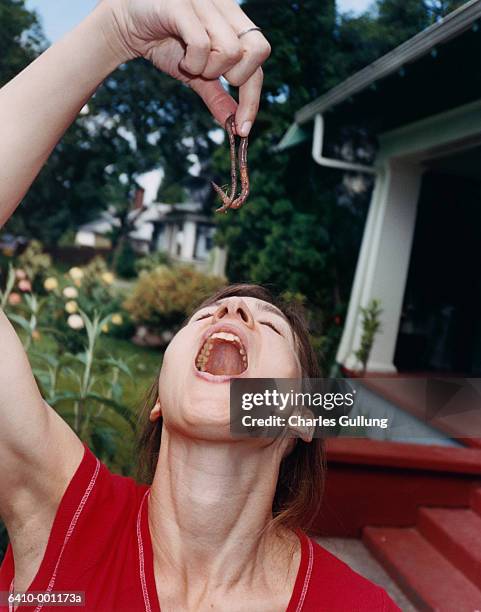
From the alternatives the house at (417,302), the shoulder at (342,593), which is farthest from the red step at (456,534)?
the shoulder at (342,593)

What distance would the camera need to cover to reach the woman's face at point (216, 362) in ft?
2.75

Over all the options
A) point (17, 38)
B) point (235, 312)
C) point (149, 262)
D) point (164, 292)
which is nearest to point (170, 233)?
point (149, 262)

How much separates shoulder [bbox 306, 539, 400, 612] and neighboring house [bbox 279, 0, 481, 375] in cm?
189

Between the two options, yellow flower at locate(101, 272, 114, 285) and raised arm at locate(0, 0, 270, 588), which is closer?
raised arm at locate(0, 0, 270, 588)

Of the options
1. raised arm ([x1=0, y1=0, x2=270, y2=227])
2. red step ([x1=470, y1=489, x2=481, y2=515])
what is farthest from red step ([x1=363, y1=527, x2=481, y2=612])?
raised arm ([x1=0, y1=0, x2=270, y2=227])

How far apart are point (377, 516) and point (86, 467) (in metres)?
2.22

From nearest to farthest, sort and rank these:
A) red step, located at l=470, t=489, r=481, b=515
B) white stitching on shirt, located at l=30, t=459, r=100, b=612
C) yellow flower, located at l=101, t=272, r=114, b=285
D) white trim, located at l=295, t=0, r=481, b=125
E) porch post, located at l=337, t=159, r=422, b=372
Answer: white stitching on shirt, located at l=30, t=459, r=100, b=612, white trim, located at l=295, t=0, r=481, b=125, red step, located at l=470, t=489, r=481, b=515, yellow flower, located at l=101, t=272, r=114, b=285, porch post, located at l=337, t=159, r=422, b=372

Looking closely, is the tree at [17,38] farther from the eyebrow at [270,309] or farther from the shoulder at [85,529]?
the shoulder at [85,529]

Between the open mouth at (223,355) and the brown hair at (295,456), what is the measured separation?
8.1 inches

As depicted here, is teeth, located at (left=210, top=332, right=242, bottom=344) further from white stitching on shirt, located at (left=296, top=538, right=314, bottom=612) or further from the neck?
white stitching on shirt, located at (left=296, top=538, right=314, bottom=612)

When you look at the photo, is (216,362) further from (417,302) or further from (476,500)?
(417,302)

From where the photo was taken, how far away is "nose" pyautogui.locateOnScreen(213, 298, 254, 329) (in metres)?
0.95

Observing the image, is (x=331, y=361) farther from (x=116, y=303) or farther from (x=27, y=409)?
(x=27, y=409)

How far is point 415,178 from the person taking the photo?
446 centimetres
